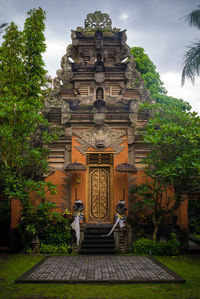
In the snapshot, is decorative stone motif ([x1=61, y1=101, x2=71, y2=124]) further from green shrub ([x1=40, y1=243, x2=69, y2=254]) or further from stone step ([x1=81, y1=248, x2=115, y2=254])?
stone step ([x1=81, y1=248, x2=115, y2=254])

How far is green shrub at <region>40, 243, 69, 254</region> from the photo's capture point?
10.4 m

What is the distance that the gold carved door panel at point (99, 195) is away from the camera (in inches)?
470

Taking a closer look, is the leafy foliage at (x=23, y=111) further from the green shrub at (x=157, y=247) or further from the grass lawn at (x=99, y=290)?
the green shrub at (x=157, y=247)

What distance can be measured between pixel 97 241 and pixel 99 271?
3.10 meters

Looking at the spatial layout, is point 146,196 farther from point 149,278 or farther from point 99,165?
point 149,278

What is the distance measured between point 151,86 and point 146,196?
12.8 m

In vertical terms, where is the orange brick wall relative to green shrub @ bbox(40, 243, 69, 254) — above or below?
above

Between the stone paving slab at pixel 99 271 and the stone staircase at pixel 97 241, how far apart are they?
0.69 metres

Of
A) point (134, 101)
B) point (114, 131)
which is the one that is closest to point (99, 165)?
point (114, 131)

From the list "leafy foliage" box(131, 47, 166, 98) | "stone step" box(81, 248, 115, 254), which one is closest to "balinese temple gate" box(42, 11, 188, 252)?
"stone step" box(81, 248, 115, 254)

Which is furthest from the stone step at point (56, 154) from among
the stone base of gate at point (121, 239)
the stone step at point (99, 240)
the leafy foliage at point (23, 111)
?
the stone step at point (99, 240)

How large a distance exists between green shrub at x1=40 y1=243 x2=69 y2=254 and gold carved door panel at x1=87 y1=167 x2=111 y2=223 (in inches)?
70.2

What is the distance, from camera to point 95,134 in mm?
12320

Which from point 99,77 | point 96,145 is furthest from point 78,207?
point 99,77
